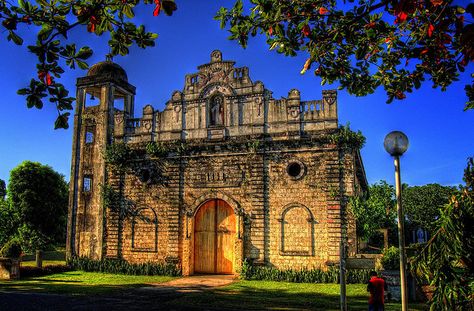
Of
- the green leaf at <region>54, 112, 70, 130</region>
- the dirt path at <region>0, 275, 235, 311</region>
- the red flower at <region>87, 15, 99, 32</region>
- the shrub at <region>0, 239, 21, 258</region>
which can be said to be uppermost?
the red flower at <region>87, 15, 99, 32</region>

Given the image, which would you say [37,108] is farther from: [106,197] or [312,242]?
[106,197]

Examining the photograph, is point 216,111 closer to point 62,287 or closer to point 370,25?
point 62,287

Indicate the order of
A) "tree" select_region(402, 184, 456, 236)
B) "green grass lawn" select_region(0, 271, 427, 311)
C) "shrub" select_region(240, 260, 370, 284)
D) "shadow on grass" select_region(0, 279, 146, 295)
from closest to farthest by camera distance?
"green grass lawn" select_region(0, 271, 427, 311), "shadow on grass" select_region(0, 279, 146, 295), "shrub" select_region(240, 260, 370, 284), "tree" select_region(402, 184, 456, 236)

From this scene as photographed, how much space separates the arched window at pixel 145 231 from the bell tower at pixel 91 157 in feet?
5.94

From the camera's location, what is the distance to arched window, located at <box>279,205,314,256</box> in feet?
60.4

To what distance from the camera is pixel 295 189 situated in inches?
747

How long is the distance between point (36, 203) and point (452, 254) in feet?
115

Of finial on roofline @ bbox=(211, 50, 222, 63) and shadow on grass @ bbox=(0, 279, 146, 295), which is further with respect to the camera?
finial on roofline @ bbox=(211, 50, 222, 63)

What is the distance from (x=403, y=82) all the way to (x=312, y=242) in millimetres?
12766

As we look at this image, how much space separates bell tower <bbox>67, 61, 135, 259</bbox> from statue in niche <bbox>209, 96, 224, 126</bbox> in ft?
15.6

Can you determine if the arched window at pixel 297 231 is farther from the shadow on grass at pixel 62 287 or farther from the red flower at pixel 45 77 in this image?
the red flower at pixel 45 77

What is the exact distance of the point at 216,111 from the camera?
21.0m

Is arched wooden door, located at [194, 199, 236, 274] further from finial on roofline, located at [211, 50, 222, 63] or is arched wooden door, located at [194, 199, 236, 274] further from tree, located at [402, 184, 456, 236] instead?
tree, located at [402, 184, 456, 236]

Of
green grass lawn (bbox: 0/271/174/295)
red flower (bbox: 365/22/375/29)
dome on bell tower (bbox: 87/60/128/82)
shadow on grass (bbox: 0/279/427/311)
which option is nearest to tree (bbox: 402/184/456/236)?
shadow on grass (bbox: 0/279/427/311)
